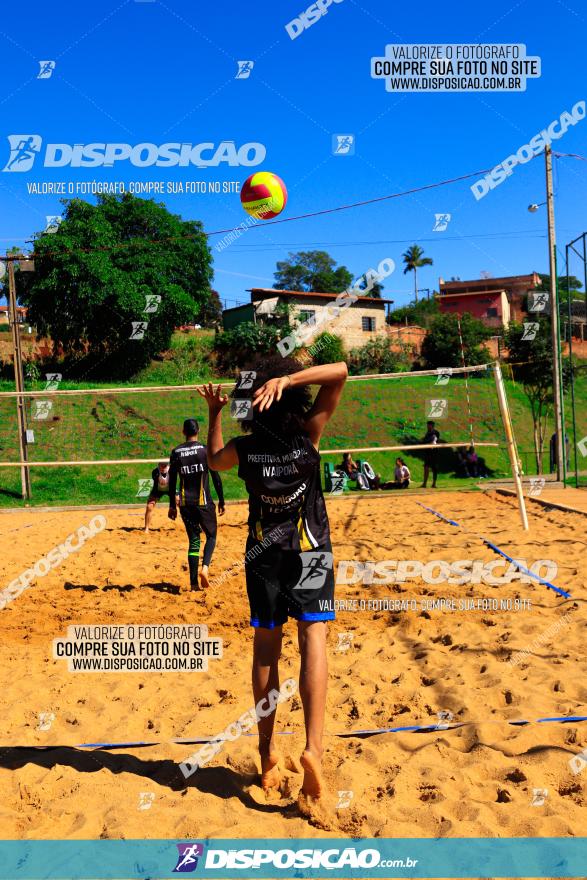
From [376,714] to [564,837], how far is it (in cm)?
134

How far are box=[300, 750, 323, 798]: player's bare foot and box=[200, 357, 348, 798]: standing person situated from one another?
178mm

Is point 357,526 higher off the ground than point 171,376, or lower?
lower

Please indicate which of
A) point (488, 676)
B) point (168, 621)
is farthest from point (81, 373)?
point (488, 676)

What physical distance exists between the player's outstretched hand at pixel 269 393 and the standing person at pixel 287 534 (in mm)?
21

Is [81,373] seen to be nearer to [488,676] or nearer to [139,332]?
[139,332]

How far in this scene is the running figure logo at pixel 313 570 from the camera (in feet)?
9.02

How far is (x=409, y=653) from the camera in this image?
449 centimetres

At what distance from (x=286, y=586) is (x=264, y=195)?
6.62 metres

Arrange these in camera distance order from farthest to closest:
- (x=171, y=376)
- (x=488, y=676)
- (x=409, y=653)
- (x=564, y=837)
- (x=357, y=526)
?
(x=171, y=376), (x=357, y=526), (x=409, y=653), (x=488, y=676), (x=564, y=837)
